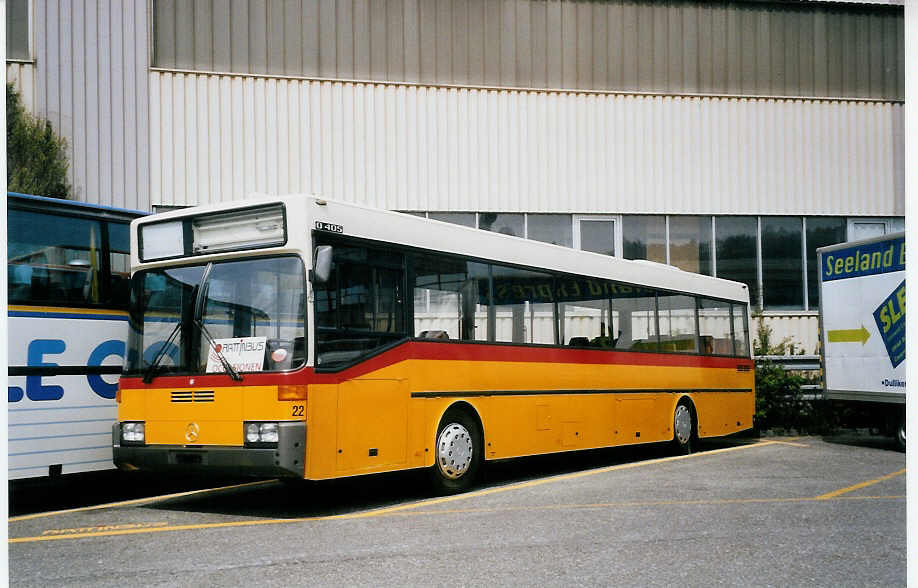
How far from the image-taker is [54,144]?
17.5 m

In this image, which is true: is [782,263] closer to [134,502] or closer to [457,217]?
[457,217]

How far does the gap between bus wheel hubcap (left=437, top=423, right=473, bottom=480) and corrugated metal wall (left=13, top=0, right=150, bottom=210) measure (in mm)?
10079

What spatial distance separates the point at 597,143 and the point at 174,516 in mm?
13920

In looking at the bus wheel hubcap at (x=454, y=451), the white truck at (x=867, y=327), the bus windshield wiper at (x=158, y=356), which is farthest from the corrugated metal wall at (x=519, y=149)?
the bus windshield wiper at (x=158, y=356)

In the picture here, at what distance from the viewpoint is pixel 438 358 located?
10.9 m

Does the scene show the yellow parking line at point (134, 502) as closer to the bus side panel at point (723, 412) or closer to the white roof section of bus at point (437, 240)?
the white roof section of bus at point (437, 240)

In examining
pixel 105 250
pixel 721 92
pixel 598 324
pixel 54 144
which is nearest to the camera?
pixel 105 250

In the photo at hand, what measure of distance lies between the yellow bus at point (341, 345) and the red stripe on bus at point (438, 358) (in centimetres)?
2

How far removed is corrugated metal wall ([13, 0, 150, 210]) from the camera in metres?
18.1

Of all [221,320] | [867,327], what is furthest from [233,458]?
[867,327]

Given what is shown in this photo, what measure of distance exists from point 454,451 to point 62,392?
3925 millimetres

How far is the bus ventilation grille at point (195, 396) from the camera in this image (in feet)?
30.3

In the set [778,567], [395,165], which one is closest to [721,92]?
[395,165]

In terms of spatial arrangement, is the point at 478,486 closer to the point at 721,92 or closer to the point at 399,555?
the point at 399,555
